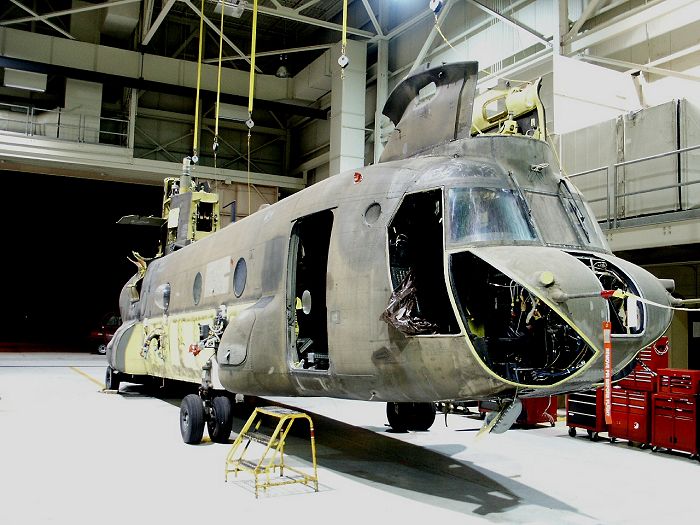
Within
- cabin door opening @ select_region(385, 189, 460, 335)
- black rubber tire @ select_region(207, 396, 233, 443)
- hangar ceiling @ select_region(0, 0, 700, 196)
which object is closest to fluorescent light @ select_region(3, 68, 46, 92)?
hangar ceiling @ select_region(0, 0, 700, 196)

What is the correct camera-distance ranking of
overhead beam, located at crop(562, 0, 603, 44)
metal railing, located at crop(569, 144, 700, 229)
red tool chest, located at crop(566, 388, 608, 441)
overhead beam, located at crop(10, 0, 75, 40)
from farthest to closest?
overhead beam, located at crop(10, 0, 75, 40)
overhead beam, located at crop(562, 0, 603, 44)
metal railing, located at crop(569, 144, 700, 229)
red tool chest, located at crop(566, 388, 608, 441)

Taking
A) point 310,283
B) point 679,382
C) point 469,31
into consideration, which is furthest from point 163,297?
point 469,31

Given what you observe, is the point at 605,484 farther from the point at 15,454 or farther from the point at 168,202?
the point at 168,202

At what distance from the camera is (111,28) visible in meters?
25.6

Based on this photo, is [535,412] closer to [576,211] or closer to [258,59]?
[576,211]

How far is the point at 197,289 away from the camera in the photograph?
11.9 metres

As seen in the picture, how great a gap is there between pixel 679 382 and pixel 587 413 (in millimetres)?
1655

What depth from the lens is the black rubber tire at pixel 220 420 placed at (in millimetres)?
9747

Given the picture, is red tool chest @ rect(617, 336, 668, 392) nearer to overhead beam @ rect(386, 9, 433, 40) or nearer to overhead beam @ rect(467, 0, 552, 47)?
overhead beam @ rect(467, 0, 552, 47)

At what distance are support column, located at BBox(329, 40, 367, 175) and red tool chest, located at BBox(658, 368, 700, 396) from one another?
14588mm

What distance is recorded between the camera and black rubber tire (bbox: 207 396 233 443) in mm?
9747

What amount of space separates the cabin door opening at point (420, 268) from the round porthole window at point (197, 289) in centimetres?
536

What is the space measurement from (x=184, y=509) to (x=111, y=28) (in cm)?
2361

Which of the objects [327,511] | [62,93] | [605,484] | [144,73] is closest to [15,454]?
[327,511]
